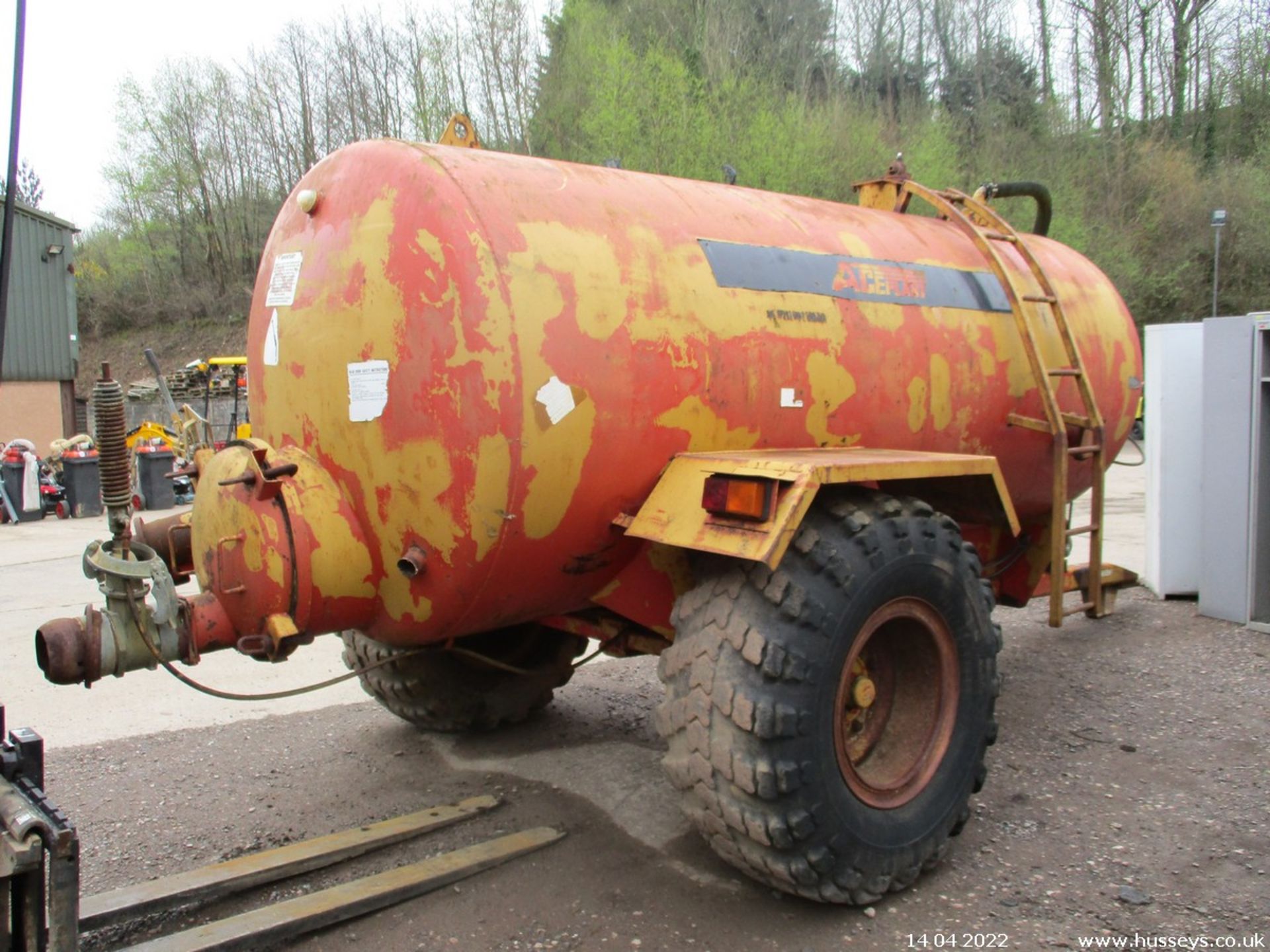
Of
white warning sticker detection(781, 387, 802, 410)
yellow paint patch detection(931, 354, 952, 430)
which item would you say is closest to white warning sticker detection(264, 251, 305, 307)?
white warning sticker detection(781, 387, 802, 410)

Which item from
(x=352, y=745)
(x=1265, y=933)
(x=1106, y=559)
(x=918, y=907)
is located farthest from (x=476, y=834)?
(x=1106, y=559)

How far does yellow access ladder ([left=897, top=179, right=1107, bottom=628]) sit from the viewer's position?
4070 mm

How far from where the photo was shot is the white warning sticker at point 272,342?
325 cm

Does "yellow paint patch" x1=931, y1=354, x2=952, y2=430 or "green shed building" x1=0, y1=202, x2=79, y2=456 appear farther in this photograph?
"green shed building" x1=0, y1=202, x2=79, y2=456

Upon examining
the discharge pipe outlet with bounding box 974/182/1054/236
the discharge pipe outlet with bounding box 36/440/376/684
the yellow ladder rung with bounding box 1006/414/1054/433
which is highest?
the discharge pipe outlet with bounding box 974/182/1054/236

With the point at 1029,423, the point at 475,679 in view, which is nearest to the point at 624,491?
the point at 475,679

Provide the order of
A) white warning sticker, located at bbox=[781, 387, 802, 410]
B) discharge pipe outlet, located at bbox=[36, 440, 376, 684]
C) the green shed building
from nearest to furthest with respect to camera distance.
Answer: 1. discharge pipe outlet, located at bbox=[36, 440, 376, 684]
2. white warning sticker, located at bbox=[781, 387, 802, 410]
3. the green shed building

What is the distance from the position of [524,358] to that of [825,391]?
1.13 metres

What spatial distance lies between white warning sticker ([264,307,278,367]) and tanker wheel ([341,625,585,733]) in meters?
1.26

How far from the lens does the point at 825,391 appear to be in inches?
134

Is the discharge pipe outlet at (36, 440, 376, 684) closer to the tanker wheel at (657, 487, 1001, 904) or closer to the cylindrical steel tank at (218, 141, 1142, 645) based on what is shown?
the cylindrical steel tank at (218, 141, 1142, 645)

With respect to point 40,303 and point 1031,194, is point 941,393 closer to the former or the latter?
point 1031,194

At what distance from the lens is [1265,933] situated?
2873 millimetres

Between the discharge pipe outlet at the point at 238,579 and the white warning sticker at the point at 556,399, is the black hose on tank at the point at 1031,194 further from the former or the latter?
the discharge pipe outlet at the point at 238,579
